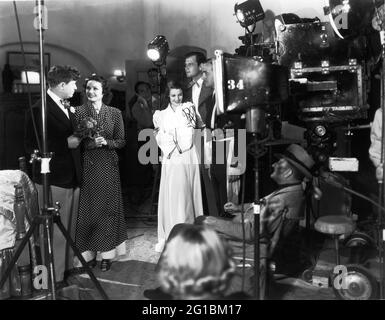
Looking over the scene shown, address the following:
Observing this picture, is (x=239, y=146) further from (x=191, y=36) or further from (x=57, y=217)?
(x=191, y=36)

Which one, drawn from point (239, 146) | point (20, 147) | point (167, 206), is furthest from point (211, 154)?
point (20, 147)

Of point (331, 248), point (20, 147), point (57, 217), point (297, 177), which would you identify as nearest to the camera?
point (57, 217)

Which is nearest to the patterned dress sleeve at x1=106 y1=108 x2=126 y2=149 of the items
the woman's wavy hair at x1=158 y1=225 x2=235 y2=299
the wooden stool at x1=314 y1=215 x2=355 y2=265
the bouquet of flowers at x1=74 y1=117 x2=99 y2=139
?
the bouquet of flowers at x1=74 y1=117 x2=99 y2=139

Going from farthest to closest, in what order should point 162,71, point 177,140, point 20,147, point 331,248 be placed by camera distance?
1. point 20,147
2. point 162,71
3. point 331,248
4. point 177,140

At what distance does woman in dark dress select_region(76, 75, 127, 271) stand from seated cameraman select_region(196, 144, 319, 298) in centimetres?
89

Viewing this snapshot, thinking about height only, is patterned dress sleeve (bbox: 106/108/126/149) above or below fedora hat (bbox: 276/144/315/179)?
above

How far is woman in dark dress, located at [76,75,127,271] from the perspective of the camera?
11.9 ft

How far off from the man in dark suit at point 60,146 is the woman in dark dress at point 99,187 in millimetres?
163

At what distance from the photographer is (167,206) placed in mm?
3943

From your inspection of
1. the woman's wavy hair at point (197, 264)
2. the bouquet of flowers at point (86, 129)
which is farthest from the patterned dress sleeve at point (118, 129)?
the woman's wavy hair at point (197, 264)

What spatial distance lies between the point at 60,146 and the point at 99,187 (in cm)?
50

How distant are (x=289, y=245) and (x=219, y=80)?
220 centimetres

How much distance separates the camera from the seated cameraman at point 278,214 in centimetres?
298

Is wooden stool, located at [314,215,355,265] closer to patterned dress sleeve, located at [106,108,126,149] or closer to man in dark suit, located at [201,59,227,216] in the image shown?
man in dark suit, located at [201,59,227,216]
